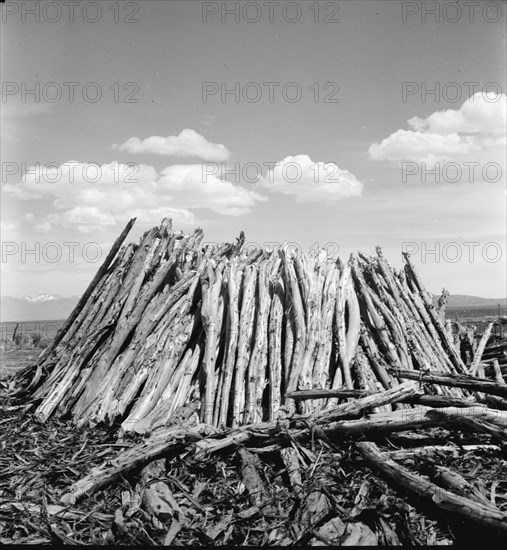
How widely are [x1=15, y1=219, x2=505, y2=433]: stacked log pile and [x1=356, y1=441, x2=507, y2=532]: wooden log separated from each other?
117 centimetres

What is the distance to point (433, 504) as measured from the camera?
3887 mm

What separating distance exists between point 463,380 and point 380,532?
1896 millimetres

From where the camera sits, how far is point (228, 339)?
6789 millimetres

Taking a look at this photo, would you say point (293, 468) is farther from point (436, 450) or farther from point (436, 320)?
point (436, 320)

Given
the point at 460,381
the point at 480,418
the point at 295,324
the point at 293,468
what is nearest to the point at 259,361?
the point at 295,324

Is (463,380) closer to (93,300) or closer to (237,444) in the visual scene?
(237,444)

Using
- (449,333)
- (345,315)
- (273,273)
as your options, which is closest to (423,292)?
(449,333)

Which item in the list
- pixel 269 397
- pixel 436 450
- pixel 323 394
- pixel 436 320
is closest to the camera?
pixel 436 450

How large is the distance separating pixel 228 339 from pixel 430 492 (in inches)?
131

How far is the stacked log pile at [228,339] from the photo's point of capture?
6.37 m

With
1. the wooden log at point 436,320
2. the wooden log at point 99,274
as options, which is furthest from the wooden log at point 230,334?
the wooden log at point 436,320

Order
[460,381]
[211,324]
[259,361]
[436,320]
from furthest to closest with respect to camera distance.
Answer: [436,320] → [211,324] → [259,361] → [460,381]

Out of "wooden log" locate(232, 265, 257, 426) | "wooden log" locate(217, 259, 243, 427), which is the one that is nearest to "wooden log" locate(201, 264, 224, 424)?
"wooden log" locate(217, 259, 243, 427)

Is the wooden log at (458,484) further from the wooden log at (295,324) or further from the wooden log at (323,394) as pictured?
the wooden log at (295,324)
